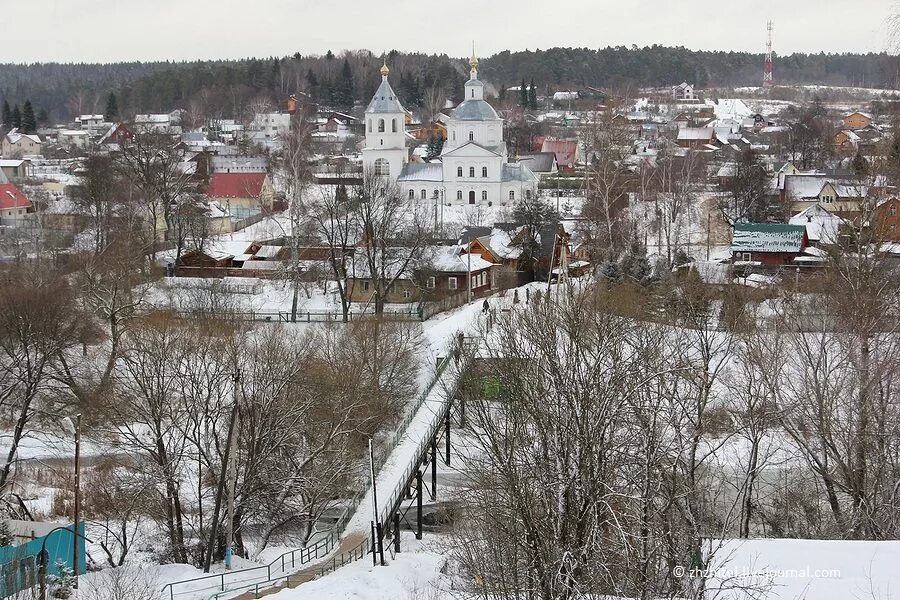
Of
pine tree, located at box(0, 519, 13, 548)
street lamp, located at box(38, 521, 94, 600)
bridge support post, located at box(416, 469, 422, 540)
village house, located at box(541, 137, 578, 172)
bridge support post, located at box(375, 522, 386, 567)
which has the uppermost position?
village house, located at box(541, 137, 578, 172)

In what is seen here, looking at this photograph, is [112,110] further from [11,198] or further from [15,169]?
[11,198]

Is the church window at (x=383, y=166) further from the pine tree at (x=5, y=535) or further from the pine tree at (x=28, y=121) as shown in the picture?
the pine tree at (x=28, y=121)

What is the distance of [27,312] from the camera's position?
21.8m

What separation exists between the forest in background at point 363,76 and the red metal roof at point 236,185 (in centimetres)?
3626

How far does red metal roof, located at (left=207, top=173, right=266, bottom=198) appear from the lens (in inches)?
1762

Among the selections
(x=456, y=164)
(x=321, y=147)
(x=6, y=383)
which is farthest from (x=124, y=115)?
(x=6, y=383)

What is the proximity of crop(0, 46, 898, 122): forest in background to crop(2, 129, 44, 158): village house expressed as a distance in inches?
629

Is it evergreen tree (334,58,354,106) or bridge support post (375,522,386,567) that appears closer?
bridge support post (375,522,386,567)

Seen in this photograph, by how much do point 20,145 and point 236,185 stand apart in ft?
116

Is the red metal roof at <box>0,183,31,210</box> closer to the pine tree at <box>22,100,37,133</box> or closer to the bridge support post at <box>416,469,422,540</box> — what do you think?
the bridge support post at <box>416,469,422,540</box>

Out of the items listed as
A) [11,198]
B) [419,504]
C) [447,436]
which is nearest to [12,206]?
[11,198]

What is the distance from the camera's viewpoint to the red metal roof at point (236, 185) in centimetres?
4475

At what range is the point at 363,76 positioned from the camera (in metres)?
98.1

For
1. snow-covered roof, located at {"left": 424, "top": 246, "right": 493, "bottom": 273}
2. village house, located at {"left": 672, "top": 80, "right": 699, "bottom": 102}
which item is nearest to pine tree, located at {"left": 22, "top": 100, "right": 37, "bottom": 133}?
snow-covered roof, located at {"left": 424, "top": 246, "right": 493, "bottom": 273}
